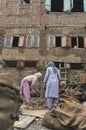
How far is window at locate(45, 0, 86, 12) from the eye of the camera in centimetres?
1670

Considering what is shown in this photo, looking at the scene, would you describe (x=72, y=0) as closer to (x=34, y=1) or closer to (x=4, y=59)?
(x=34, y=1)

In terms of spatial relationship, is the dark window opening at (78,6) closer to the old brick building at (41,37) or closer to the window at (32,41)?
the old brick building at (41,37)

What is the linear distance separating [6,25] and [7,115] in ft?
49.1

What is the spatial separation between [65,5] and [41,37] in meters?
2.84

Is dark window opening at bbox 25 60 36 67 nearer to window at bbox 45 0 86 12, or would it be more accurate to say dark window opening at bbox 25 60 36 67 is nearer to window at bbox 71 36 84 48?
window at bbox 71 36 84 48

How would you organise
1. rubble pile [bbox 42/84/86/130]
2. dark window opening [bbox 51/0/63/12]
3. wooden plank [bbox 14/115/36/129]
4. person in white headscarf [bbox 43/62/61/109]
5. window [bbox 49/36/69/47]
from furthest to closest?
dark window opening [bbox 51/0/63/12], window [bbox 49/36/69/47], person in white headscarf [bbox 43/62/61/109], wooden plank [bbox 14/115/36/129], rubble pile [bbox 42/84/86/130]

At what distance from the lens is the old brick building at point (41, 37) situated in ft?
50.5

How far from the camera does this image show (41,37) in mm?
16141

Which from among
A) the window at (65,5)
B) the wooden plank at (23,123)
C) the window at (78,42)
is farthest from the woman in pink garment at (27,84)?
the window at (65,5)

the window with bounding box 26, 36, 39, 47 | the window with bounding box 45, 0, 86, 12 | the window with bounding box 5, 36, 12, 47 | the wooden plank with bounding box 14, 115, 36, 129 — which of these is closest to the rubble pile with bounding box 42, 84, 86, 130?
the wooden plank with bounding box 14, 115, 36, 129

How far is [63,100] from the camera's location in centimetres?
541

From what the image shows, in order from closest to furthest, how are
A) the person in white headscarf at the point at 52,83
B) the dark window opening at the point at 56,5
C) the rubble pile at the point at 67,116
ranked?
1. the rubble pile at the point at 67,116
2. the person in white headscarf at the point at 52,83
3. the dark window opening at the point at 56,5

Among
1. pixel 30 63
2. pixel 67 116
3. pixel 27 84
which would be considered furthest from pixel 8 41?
pixel 67 116

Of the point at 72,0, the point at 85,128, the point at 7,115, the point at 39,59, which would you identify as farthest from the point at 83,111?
the point at 72,0
